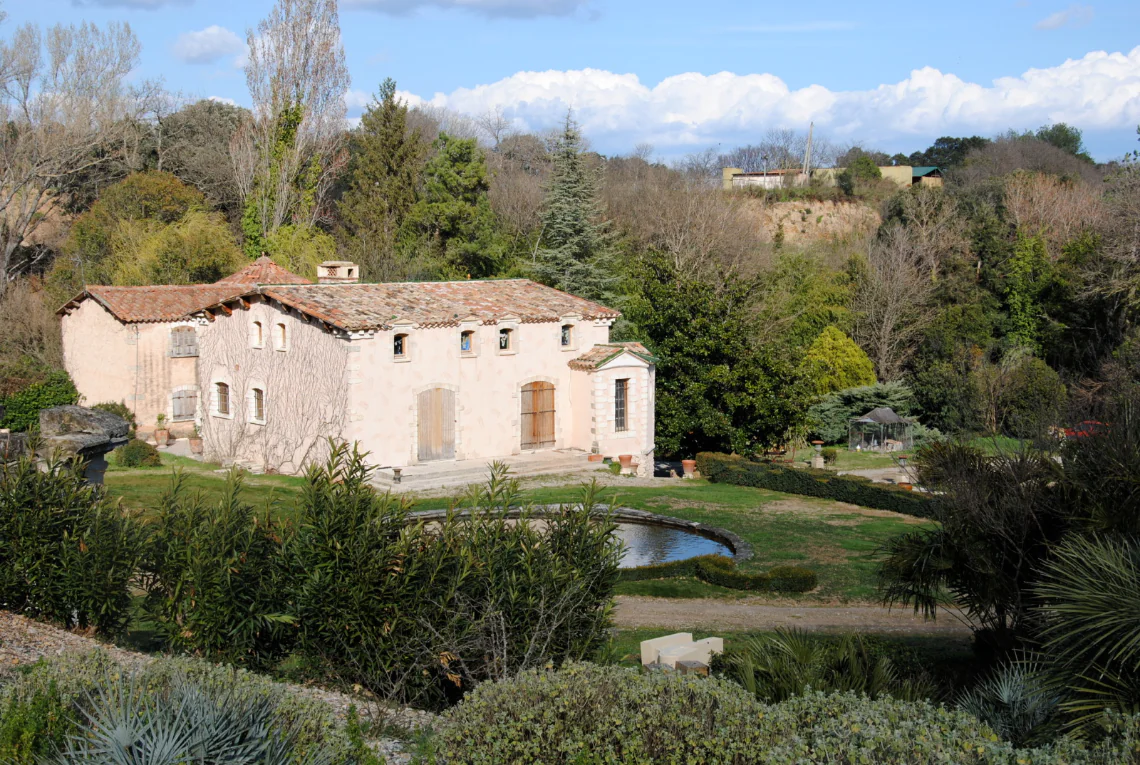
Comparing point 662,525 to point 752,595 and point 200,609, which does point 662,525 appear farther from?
point 200,609

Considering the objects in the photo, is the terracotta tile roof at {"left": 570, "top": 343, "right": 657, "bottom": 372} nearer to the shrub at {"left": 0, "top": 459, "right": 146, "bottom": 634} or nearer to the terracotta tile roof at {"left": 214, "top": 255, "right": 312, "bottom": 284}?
the terracotta tile roof at {"left": 214, "top": 255, "right": 312, "bottom": 284}

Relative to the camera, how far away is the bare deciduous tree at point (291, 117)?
1772 inches

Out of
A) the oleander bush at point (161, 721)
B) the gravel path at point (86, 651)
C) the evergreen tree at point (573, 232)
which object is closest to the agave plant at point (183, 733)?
the oleander bush at point (161, 721)

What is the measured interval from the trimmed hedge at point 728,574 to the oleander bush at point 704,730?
10.5 m

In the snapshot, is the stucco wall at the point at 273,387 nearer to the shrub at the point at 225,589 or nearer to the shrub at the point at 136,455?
the shrub at the point at 136,455

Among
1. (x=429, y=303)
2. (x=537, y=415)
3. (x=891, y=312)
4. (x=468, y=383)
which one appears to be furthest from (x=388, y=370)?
(x=891, y=312)

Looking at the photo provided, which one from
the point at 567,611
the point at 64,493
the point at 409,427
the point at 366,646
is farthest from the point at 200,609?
the point at 409,427

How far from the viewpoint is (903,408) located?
42969 millimetres

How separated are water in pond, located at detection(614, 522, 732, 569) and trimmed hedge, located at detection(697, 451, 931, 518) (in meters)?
5.72

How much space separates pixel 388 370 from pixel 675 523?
8948mm

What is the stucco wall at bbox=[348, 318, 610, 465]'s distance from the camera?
1027 inches

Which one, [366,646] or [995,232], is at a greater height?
[995,232]

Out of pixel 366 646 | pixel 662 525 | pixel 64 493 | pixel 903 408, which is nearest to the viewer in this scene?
pixel 366 646

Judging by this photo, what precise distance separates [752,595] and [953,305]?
3837 centimetres
